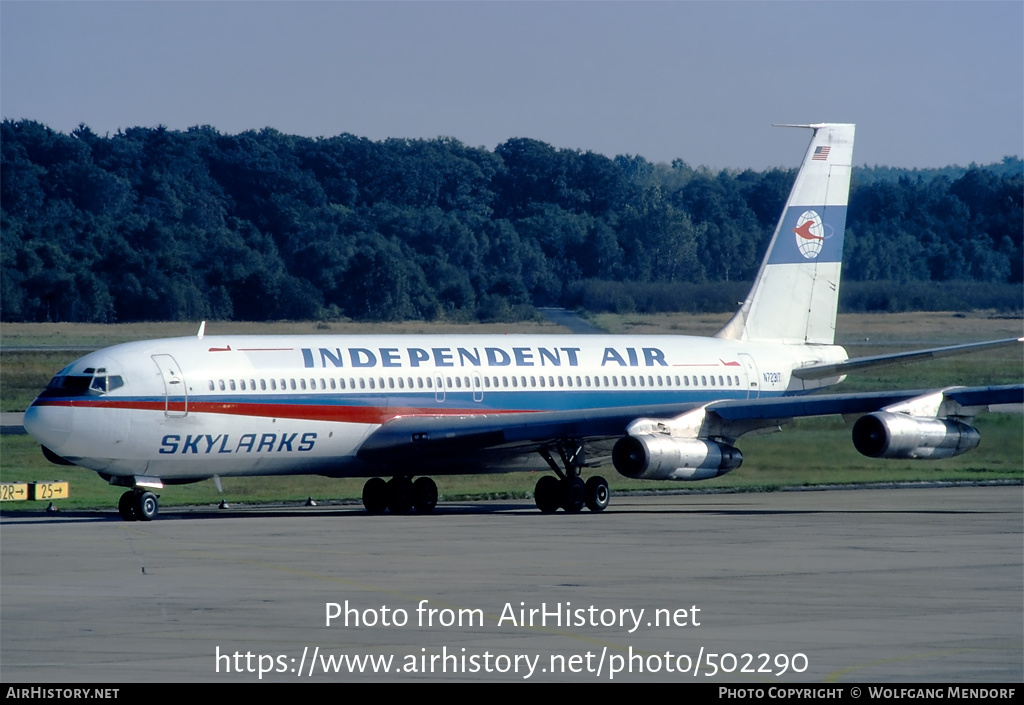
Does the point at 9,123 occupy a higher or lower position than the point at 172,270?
higher

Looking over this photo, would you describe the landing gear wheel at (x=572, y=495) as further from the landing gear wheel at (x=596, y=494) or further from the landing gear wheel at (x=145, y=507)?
the landing gear wheel at (x=145, y=507)

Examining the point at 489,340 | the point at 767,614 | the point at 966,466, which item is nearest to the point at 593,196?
the point at 966,466

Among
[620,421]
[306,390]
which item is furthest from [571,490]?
[306,390]

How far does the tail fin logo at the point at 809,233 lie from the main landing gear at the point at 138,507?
66.2 ft

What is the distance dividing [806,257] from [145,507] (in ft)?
67.3

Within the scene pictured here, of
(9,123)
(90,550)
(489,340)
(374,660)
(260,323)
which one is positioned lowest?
(374,660)

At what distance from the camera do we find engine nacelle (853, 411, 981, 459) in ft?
110

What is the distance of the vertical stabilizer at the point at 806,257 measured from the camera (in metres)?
44.2

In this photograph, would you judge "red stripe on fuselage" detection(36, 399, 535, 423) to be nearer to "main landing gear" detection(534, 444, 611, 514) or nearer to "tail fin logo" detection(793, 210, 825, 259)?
"main landing gear" detection(534, 444, 611, 514)

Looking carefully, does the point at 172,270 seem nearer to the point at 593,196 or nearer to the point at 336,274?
the point at 336,274

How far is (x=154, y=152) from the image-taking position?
313 ft

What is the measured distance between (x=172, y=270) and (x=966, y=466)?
3489 centimetres

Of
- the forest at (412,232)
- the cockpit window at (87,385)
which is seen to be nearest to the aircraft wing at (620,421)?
the cockpit window at (87,385)

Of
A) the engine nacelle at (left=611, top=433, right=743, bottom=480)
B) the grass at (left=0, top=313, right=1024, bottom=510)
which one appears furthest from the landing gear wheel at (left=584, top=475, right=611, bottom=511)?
the grass at (left=0, top=313, right=1024, bottom=510)
